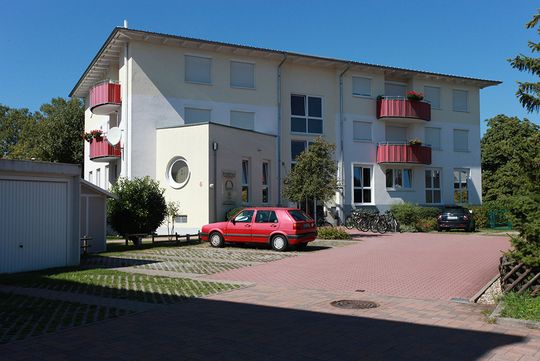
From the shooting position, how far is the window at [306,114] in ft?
104

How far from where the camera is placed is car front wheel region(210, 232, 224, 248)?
19205mm

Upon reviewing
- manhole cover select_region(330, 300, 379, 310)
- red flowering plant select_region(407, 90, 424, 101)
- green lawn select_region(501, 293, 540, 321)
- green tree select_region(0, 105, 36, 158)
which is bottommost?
manhole cover select_region(330, 300, 379, 310)

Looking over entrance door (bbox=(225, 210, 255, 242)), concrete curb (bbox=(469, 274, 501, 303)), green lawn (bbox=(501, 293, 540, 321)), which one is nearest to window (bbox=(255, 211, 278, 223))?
entrance door (bbox=(225, 210, 255, 242))

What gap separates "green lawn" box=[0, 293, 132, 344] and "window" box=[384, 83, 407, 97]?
98.1 ft

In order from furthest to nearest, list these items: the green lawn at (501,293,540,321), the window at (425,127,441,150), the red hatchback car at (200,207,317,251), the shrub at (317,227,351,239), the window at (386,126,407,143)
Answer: the window at (425,127,441,150) < the window at (386,126,407,143) < the shrub at (317,227,351,239) < the red hatchback car at (200,207,317,251) < the green lawn at (501,293,540,321)

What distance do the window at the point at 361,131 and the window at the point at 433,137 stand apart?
4.83 metres

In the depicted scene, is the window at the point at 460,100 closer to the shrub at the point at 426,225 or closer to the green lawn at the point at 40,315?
the shrub at the point at 426,225

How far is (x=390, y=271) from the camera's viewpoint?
1291 centimetres

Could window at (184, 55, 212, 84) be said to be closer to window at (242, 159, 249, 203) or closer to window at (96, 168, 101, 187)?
window at (242, 159, 249, 203)

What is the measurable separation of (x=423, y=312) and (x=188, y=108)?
21.7 m

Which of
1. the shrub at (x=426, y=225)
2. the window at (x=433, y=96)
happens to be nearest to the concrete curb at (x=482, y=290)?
the shrub at (x=426, y=225)

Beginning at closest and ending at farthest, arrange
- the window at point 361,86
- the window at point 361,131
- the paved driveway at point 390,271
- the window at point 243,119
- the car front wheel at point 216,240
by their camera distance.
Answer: the paved driveway at point 390,271 < the car front wheel at point 216,240 < the window at point 243,119 < the window at point 361,131 < the window at point 361,86

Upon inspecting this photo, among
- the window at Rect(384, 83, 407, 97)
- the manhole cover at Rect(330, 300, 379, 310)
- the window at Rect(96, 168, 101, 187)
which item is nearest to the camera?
the manhole cover at Rect(330, 300, 379, 310)

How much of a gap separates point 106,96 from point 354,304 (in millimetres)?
22099
